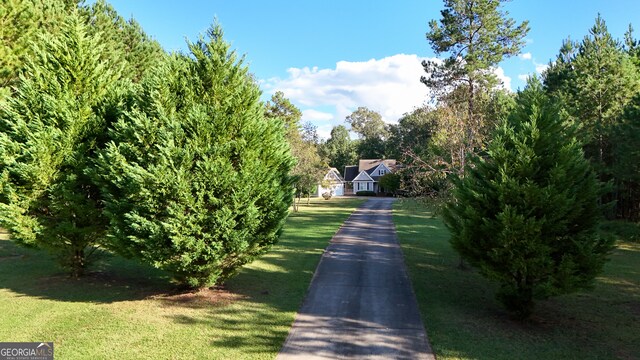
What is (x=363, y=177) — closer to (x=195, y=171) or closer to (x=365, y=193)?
(x=365, y=193)

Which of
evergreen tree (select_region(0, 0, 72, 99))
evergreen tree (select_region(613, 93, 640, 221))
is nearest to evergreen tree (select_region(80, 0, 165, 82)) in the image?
evergreen tree (select_region(0, 0, 72, 99))

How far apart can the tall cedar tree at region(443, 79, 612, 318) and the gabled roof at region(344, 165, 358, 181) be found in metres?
72.7

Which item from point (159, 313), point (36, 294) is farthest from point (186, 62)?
point (36, 294)

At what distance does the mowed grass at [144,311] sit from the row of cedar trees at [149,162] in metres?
1.07

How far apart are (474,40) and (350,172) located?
6322cm

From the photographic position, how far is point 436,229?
1159 inches

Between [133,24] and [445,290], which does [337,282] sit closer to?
[445,290]

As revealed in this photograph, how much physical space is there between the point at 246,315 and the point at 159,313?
8.11 ft

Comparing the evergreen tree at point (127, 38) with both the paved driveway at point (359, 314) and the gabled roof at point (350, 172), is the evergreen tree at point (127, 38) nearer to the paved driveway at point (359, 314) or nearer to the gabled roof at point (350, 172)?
the paved driveway at point (359, 314)

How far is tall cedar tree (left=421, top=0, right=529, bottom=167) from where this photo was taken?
872 inches

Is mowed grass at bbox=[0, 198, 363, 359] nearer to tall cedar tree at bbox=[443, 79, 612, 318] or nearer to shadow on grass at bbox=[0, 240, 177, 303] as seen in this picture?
shadow on grass at bbox=[0, 240, 177, 303]

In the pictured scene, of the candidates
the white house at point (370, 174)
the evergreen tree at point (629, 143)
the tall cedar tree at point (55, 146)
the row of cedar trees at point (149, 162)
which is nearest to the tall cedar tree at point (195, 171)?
the row of cedar trees at point (149, 162)

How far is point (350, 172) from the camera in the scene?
8556 centimetres
